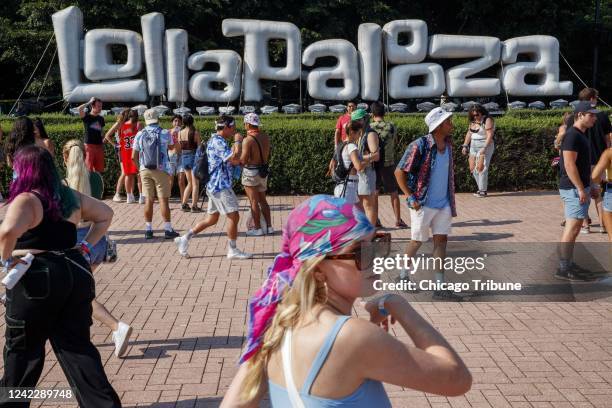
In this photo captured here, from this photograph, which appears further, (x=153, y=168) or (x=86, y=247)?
(x=153, y=168)

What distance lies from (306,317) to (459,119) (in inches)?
538

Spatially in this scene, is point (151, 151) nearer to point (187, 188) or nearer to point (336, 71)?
point (187, 188)

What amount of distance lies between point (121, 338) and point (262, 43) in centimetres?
1359

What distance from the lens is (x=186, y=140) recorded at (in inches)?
483

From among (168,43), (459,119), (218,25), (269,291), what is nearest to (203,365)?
(269,291)

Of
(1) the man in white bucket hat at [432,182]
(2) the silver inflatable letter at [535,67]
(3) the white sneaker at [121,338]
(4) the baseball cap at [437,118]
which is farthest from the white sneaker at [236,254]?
(2) the silver inflatable letter at [535,67]

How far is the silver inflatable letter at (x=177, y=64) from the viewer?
17.8m

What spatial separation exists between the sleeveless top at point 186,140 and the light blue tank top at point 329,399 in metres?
10.5

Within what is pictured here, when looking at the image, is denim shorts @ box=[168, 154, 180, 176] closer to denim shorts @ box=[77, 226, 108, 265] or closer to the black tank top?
denim shorts @ box=[77, 226, 108, 265]

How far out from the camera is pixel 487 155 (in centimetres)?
1325

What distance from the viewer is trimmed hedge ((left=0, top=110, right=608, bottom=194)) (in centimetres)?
1404

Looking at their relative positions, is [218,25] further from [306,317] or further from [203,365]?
[306,317]

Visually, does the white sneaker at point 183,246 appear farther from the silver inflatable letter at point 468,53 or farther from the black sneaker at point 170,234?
the silver inflatable letter at point 468,53

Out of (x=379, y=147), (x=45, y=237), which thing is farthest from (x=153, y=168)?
(x=45, y=237)
